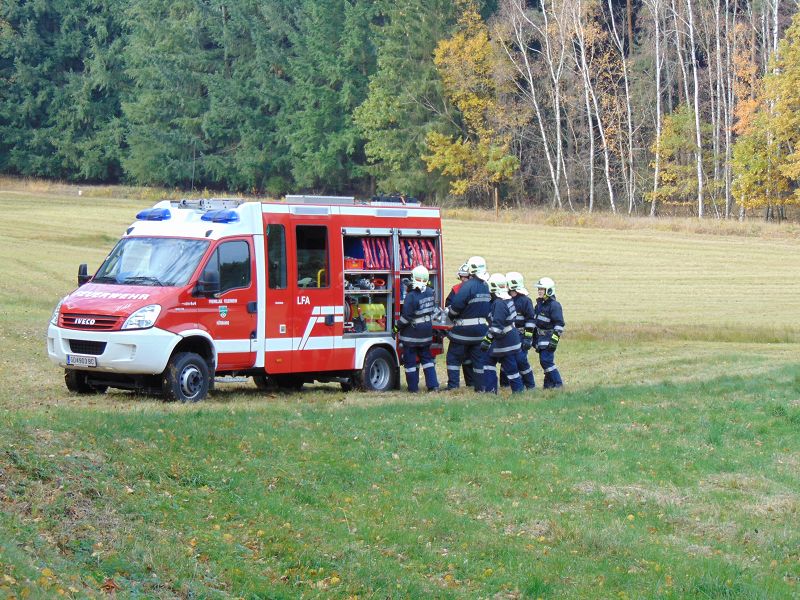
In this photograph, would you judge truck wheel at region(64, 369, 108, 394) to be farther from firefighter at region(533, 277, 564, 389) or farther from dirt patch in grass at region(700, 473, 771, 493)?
dirt patch in grass at region(700, 473, 771, 493)

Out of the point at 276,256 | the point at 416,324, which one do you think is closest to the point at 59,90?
the point at 416,324

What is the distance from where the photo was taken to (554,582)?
8.21m

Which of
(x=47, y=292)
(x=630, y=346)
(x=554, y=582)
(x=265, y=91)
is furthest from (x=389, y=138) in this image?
(x=554, y=582)

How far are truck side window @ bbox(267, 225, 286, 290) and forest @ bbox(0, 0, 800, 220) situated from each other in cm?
4458

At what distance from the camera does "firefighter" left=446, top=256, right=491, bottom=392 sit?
1769 centimetres

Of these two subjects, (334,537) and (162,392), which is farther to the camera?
(162,392)

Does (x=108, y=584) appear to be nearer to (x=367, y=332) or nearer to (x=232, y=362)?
(x=232, y=362)

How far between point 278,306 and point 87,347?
286 centimetres

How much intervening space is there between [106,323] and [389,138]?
55.7 meters

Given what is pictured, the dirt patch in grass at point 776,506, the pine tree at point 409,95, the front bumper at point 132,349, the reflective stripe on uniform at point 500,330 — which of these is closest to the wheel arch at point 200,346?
the front bumper at point 132,349

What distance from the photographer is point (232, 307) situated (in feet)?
52.4

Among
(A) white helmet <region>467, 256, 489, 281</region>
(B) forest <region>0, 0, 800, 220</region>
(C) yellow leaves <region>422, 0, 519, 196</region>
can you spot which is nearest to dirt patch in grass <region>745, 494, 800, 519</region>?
(A) white helmet <region>467, 256, 489, 281</region>

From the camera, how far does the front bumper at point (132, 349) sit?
1466 centimetres

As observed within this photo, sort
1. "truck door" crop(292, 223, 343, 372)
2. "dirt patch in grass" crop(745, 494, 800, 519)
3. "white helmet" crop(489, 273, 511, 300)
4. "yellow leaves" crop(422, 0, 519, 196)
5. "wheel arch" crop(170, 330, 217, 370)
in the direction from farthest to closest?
"yellow leaves" crop(422, 0, 519, 196)
"white helmet" crop(489, 273, 511, 300)
"truck door" crop(292, 223, 343, 372)
"wheel arch" crop(170, 330, 217, 370)
"dirt patch in grass" crop(745, 494, 800, 519)
